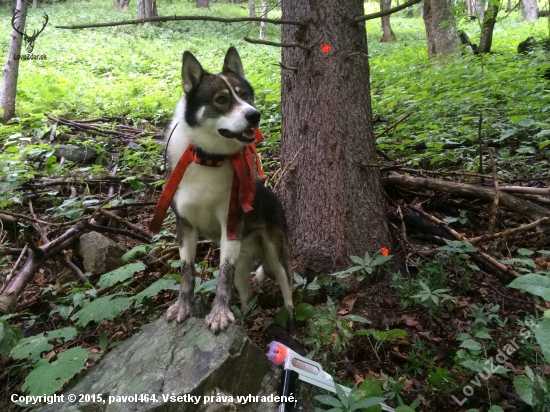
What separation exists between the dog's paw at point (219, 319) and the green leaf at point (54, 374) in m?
0.82

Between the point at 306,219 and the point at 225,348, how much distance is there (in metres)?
1.72

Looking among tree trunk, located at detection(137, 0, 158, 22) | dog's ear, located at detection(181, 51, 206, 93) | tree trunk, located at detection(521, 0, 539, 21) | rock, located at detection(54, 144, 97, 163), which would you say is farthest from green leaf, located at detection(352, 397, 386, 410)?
tree trunk, located at detection(521, 0, 539, 21)

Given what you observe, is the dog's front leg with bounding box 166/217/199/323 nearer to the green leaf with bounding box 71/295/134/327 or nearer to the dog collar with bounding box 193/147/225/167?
the green leaf with bounding box 71/295/134/327

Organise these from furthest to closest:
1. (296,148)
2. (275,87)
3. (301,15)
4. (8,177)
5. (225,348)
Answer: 1. (275,87)
2. (8,177)
3. (296,148)
4. (301,15)
5. (225,348)

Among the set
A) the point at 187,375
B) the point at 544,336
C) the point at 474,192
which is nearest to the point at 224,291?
the point at 187,375

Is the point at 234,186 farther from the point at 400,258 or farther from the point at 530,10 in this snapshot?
the point at 530,10

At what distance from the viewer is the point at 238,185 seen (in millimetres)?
2824

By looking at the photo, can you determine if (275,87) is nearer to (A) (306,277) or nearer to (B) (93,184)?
(B) (93,184)

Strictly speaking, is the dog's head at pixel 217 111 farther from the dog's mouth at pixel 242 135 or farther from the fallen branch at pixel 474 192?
the fallen branch at pixel 474 192

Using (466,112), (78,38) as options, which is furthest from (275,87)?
(78,38)

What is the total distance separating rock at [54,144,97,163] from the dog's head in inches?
200

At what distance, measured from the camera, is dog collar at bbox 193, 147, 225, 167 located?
280 cm

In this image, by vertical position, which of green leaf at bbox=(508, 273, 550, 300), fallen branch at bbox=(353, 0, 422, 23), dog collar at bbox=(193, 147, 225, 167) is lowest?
green leaf at bbox=(508, 273, 550, 300)

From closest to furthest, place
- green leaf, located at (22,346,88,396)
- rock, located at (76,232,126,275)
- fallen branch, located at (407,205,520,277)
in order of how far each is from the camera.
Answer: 1. green leaf, located at (22,346,88,396)
2. fallen branch, located at (407,205,520,277)
3. rock, located at (76,232,126,275)
